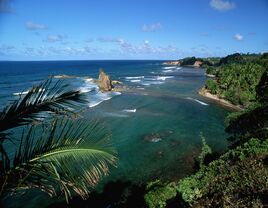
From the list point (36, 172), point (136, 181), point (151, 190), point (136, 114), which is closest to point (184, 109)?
point (136, 114)

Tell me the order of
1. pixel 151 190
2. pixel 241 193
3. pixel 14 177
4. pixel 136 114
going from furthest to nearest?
pixel 136 114 < pixel 151 190 < pixel 241 193 < pixel 14 177

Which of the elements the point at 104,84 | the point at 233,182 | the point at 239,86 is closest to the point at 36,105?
the point at 233,182

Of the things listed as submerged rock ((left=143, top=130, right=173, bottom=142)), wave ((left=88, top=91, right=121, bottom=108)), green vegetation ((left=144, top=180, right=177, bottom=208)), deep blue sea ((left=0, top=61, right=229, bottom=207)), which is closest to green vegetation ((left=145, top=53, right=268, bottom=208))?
green vegetation ((left=144, top=180, right=177, bottom=208))

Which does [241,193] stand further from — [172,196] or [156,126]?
[156,126]

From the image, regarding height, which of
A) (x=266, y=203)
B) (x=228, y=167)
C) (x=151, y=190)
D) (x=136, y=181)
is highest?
(x=266, y=203)

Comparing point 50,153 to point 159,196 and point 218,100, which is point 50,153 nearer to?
point 159,196

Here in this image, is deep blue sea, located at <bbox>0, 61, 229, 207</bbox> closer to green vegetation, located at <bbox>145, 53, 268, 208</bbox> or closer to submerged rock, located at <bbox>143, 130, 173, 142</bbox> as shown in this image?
submerged rock, located at <bbox>143, 130, 173, 142</bbox>

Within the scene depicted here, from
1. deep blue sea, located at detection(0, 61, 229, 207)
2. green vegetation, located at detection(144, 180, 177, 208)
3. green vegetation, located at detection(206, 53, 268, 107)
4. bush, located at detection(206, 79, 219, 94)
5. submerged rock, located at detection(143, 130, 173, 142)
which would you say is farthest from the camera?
bush, located at detection(206, 79, 219, 94)

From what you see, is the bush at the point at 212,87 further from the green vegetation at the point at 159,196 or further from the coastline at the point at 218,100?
the green vegetation at the point at 159,196

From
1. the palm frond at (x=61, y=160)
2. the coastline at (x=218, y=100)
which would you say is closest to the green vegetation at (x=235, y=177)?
the palm frond at (x=61, y=160)
